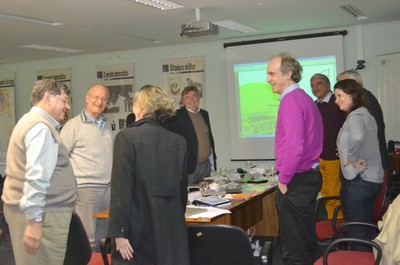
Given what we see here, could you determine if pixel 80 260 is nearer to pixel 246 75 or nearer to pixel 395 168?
pixel 395 168

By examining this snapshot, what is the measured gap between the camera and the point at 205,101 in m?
7.59

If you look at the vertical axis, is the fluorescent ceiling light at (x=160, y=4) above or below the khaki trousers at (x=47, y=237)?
above

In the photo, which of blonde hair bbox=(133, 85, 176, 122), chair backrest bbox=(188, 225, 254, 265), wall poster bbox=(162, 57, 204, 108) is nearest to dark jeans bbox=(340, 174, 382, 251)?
chair backrest bbox=(188, 225, 254, 265)

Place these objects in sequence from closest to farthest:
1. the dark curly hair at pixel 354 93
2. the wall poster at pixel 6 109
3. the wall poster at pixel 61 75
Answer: the dark curly hair at pixel 354 93 → the wall poster at pixel 61 75 → the wall poster at pixel 6 109

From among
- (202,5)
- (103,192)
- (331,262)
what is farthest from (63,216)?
(202,5)

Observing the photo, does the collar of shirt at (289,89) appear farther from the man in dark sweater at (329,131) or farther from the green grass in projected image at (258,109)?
the green grass in projected image at (258,109)

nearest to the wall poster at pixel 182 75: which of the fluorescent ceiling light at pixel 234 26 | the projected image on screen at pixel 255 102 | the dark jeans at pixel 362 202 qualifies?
the projected image on screen at pixel 255 102

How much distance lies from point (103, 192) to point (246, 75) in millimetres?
3856

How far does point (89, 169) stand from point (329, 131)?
272 centimetres

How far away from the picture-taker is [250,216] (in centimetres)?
370

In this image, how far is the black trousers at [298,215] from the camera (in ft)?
9.72

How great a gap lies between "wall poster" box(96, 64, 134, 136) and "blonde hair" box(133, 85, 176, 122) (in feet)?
18.5

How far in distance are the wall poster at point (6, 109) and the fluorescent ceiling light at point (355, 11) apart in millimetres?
6231

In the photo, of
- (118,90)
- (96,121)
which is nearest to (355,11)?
(96,121)
